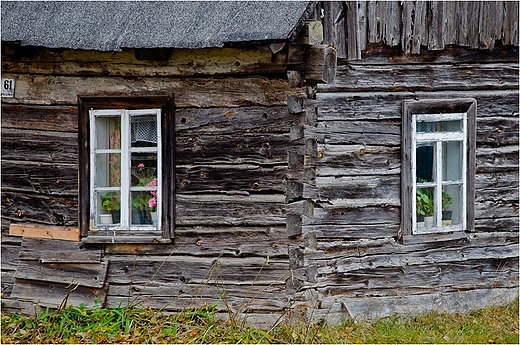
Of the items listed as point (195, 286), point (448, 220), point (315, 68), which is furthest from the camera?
point (448, 220)

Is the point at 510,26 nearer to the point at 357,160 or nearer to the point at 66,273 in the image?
the point at 357,160

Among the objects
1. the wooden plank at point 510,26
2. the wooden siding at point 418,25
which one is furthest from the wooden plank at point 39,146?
the wooden plank at point 510,26

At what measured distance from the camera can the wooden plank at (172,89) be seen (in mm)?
8992

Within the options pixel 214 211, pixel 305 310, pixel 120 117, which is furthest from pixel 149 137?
pixel 305 310

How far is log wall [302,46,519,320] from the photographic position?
9289 mm

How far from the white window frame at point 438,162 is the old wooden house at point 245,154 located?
0.02 meters

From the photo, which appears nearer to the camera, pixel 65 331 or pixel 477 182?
pixel 65 331

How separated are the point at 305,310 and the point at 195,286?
117cm

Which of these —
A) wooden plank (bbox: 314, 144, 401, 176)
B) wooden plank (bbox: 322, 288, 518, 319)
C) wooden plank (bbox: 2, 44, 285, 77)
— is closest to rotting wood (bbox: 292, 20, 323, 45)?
wooden plank (bbox: 2, 44, 285, 77)

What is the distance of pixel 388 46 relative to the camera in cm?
960

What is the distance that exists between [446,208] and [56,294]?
4.43 m

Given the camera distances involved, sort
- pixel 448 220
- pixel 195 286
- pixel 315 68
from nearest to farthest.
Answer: pixel 315 68 → pixel 195 286 → pixel 448 220

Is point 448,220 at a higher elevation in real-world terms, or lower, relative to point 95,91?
lower

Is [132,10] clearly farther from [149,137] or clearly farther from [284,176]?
[284,176]
